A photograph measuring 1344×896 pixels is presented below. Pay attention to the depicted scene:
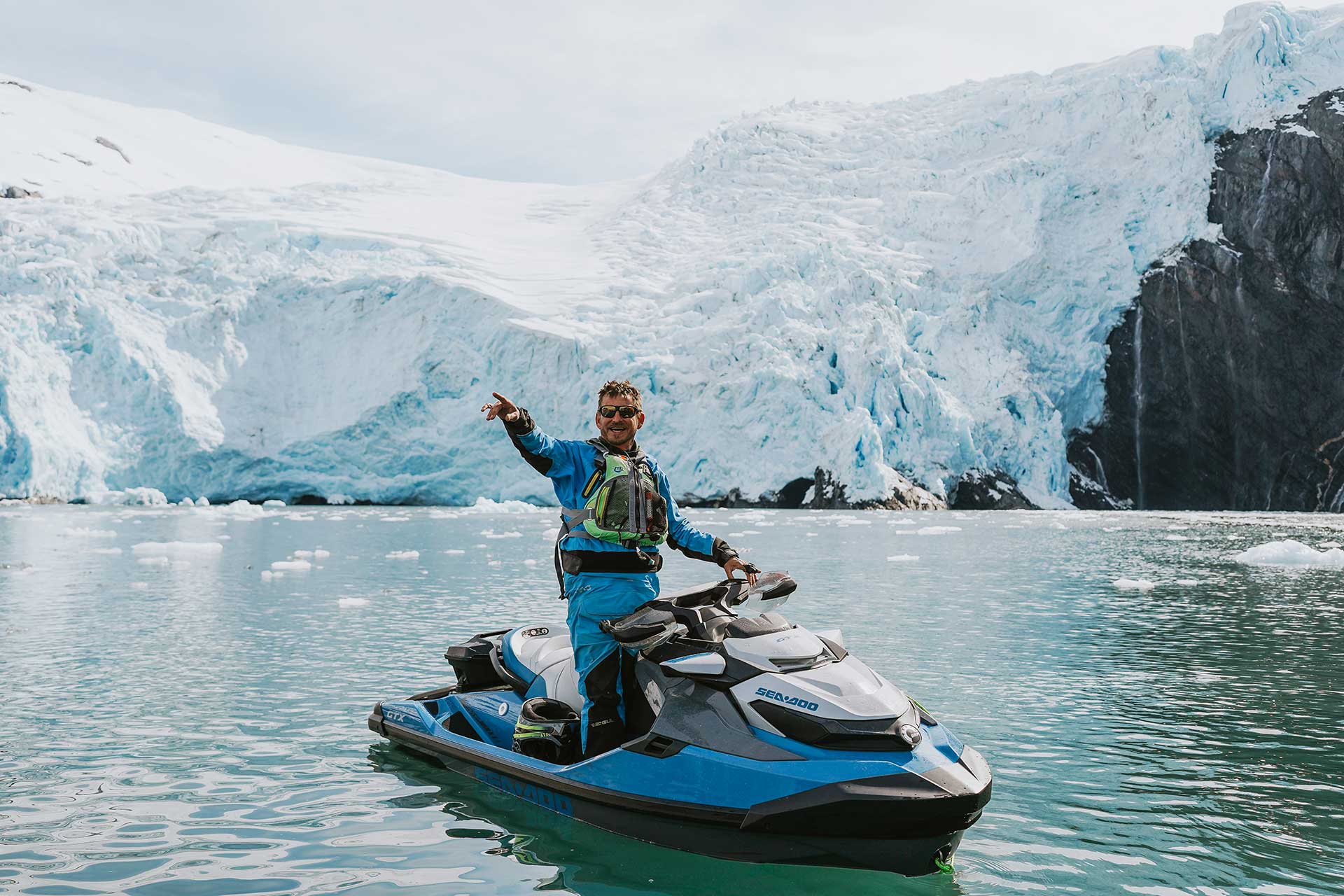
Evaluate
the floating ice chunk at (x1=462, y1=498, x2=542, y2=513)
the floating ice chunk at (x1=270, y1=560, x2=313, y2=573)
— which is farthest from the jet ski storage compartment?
the floating ice chunk at (x1=462, y1=498, x2=542, y2=513)

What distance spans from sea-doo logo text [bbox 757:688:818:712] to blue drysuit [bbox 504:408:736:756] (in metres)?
0.64

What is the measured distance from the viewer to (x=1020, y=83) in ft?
175

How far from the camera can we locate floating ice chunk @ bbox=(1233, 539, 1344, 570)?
1719 centimetres

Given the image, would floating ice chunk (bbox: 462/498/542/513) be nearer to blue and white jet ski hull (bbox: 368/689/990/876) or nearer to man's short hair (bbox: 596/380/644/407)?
man's short hair (bbox: 596/380/644/407)

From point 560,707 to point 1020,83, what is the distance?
5616 centimetres

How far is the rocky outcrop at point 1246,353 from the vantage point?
4450 cm

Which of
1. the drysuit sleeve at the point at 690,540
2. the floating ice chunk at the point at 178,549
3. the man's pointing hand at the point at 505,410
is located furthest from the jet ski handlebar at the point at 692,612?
the floating ice chunk at the point at 178,549

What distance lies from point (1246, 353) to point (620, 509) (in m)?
49.8

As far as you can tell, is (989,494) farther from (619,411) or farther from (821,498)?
(619,411)

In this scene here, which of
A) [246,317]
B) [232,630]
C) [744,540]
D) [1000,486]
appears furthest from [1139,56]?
[232,630]

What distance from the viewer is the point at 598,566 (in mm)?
4160

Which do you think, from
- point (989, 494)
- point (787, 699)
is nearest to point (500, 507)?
point (989, 494)

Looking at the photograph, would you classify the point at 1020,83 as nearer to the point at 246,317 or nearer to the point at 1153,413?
the point at 1153,413

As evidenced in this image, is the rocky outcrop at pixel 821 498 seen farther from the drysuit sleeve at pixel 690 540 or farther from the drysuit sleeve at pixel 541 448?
the drysuit sleeve at pixel 541 448
